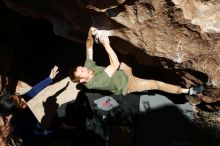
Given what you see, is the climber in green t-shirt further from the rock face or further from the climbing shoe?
the rock face

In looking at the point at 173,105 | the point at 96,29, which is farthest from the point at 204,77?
the point at 96,29

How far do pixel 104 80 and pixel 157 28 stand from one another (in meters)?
0.95

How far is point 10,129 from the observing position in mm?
4492

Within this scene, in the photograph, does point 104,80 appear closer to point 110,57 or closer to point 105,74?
point 105,74

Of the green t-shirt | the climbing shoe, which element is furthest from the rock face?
the green t-shirt

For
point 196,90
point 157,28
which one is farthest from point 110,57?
point 196,90

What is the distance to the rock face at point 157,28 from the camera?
4016mm

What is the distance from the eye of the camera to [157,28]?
4332 millimetres

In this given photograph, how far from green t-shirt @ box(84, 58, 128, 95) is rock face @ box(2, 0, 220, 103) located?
0.40m

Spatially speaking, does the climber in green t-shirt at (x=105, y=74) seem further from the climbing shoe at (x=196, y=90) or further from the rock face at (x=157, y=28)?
the rock face at (x=157, y=28)

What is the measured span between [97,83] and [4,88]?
6.78ft

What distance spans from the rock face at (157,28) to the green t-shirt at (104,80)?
404 mm

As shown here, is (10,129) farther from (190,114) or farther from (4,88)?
(190,114)

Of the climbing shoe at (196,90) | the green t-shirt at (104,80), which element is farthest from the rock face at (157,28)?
the green t-shirt at (104,80)
